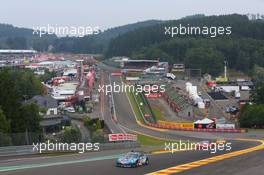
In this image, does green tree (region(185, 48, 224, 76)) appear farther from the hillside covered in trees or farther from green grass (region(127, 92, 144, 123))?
green grass (region(127, 92, 144, 123))

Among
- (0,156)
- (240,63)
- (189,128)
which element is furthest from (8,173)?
(240,63)

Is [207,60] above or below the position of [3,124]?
above

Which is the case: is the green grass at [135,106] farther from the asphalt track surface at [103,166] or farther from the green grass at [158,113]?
the asphalt track surface at [103,166]

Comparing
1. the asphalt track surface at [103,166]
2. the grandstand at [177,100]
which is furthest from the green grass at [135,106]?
the asphalt track surface at [103,166]

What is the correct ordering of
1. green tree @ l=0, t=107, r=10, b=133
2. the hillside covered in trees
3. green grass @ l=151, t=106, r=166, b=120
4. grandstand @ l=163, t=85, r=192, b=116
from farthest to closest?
the hillside covered in trees → grandstand @ l=163, t=85, r=192, b=116 → green grass @ l=151, t=106, r=166, b=120 → green tree @ l=0, t=107, r=10, b=133

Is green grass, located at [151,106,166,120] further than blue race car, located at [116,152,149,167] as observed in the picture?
Yes

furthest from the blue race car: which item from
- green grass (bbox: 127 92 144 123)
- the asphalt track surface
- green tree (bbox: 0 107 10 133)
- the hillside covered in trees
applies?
the hillside covered in trees

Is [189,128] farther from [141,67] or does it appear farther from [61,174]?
[141,67]

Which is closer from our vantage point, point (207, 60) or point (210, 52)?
point (210, 52)

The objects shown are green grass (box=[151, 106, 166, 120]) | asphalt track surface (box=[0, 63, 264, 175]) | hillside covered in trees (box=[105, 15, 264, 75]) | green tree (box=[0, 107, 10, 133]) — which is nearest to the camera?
asphalt track surface (box=[0, 63, 264, 175])

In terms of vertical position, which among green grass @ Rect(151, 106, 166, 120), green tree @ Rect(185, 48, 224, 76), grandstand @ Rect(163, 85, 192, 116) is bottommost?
green grass @ Rect(151, 106, 166, 120)

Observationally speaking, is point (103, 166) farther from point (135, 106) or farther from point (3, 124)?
point (135, 106)

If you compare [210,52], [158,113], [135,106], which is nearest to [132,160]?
[158,113]

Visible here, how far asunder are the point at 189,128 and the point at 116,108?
20648 mm
